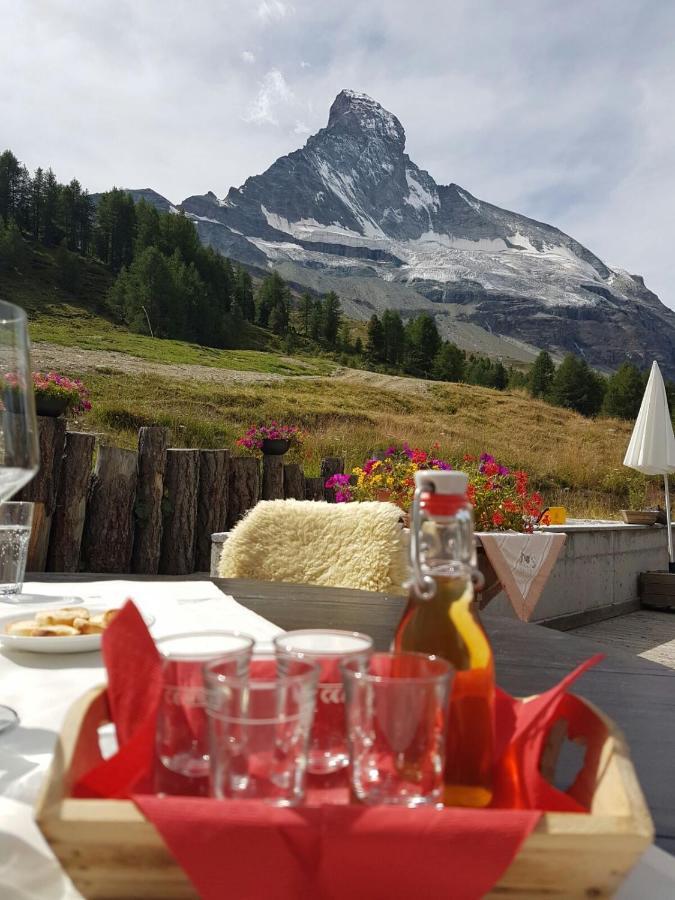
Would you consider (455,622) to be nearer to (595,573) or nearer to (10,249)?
(595,573)

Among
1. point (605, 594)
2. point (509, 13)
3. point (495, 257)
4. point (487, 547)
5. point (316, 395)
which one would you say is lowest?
point (605, 594)

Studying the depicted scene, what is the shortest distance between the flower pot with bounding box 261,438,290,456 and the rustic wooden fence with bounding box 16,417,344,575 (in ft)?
1.38

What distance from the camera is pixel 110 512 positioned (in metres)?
4.07

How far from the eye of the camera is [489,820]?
0.34 metres

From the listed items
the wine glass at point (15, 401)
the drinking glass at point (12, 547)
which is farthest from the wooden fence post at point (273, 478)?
the wine glass at point (15, 401)

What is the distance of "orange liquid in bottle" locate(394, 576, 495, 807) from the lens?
0.44 meters

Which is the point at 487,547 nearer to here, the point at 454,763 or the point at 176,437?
the point at 454,763

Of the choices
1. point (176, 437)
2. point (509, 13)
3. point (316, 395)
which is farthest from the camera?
point (316, 395)

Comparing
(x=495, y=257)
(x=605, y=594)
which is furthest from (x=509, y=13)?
(x=495, y=257)

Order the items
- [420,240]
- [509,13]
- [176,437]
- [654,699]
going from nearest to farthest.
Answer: [654,699], [509,13], [176,437], [420,240]

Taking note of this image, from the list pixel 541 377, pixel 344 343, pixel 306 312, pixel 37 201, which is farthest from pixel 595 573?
pixel 37 201

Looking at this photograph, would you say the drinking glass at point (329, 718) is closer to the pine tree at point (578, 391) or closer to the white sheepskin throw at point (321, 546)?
the white sheepskin throw at point (321, 546)

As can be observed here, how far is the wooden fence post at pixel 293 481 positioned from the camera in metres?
5.29

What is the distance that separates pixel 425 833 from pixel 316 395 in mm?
23832
